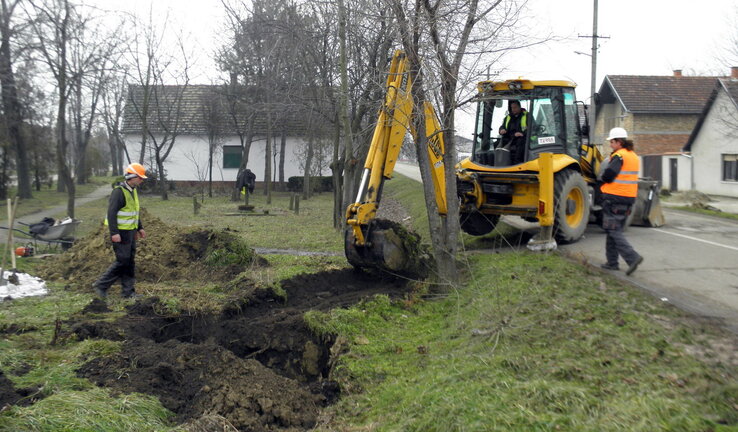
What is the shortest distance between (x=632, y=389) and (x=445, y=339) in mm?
2646

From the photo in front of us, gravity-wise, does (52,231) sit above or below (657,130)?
below

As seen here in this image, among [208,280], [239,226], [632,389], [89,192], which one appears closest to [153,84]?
[89,192]

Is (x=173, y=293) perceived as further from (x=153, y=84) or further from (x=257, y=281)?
(x=153, y=84)

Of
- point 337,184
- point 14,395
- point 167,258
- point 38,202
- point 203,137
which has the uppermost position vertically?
point 203,137

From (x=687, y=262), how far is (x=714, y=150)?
2500cm

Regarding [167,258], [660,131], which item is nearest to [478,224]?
[167,258]

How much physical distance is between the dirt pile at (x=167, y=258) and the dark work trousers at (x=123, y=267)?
3.30ft

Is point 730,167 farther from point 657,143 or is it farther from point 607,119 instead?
point 607,119

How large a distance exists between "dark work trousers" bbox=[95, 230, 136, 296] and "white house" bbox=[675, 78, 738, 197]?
94.0ft

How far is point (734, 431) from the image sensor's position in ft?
11.7

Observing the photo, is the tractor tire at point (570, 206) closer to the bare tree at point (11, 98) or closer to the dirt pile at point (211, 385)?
the dirt pile at point (211, 385)

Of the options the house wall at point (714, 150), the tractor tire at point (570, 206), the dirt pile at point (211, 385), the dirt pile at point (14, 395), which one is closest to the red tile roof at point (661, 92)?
the house wall at point (714, 150)

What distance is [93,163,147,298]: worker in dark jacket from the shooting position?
882 cm

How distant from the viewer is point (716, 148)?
31.9 meters
